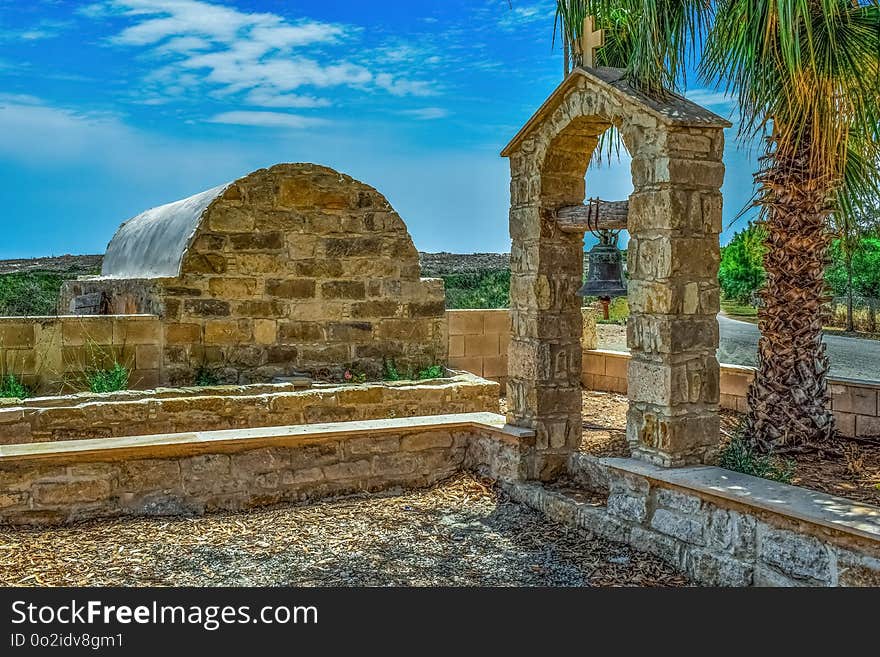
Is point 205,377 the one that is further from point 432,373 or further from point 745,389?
point 745,389

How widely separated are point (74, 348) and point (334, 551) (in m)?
4.40

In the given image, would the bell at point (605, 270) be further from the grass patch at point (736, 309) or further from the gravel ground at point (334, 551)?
the grass patch at point (736, 309)

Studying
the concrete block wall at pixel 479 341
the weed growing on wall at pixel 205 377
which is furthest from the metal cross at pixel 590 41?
the concrete block wall at pixel 479 341

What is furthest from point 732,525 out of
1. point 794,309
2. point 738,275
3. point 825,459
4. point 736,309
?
point 738,275

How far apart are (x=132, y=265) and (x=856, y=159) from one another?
848 centimetres

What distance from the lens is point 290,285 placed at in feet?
28.3

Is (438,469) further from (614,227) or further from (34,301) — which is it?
(34,301)

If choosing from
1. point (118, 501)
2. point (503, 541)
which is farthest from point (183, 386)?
point (503, 541)

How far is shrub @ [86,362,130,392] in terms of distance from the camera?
7.70 meters

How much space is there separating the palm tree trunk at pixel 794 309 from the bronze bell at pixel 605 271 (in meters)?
2.40

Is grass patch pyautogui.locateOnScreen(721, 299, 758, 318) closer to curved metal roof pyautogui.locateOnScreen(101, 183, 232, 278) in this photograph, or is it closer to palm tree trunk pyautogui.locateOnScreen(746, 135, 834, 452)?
palm tree trunk pyautogui.locateOnScreen(746, 135, 834, 452)

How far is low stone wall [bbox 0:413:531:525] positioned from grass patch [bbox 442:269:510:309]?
832 cm

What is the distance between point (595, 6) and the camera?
584cm

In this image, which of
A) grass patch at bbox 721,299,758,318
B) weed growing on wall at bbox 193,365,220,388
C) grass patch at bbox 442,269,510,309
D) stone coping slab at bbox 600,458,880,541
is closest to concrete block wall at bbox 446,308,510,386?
Answer: grass patch at bbox 442,269,510,309
